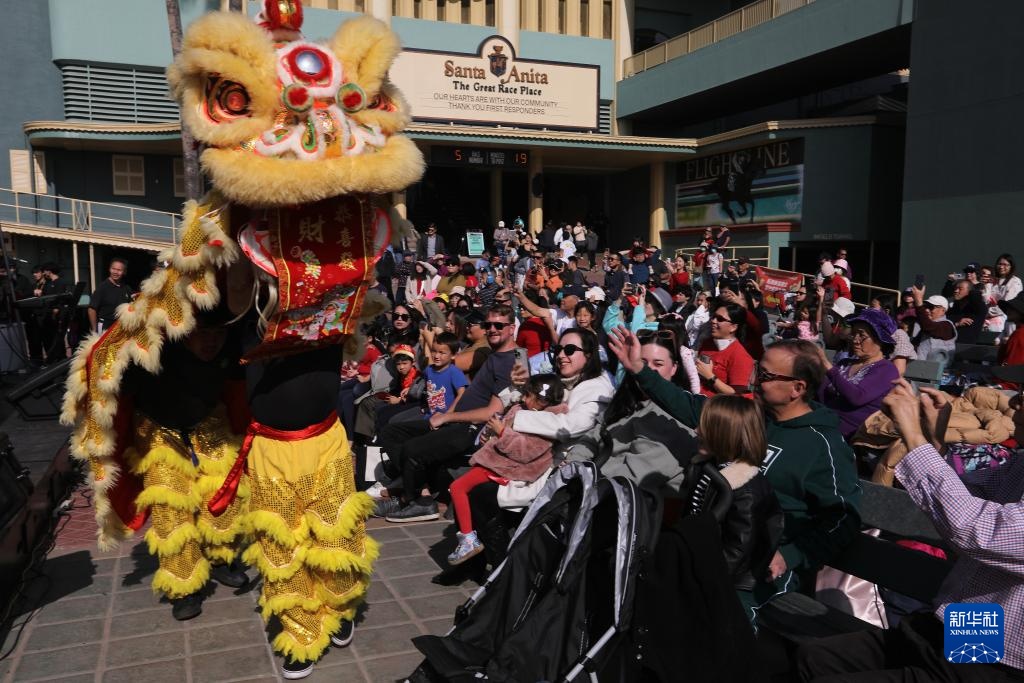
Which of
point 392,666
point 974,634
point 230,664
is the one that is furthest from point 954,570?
point 230,664

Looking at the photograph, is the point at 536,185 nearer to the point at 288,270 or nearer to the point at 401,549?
the point at 401,549

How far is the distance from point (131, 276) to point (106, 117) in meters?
4.39

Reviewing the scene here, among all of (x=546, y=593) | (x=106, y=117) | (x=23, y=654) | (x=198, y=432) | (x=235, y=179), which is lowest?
(x=23, y=654)

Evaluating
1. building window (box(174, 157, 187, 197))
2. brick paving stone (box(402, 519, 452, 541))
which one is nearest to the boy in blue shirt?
brick paving stone (box(402, 519, 452, 541))

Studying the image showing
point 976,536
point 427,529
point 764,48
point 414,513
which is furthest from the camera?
point 764,48

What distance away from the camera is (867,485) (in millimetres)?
3730

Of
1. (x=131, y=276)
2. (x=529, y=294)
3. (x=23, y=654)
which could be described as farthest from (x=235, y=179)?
(x=131, y=276)

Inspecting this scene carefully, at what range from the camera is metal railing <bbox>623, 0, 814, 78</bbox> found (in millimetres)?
22047

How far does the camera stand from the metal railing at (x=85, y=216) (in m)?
20.1

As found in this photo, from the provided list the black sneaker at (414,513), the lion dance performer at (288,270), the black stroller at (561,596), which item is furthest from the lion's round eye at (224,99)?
the black sneaker at (414,513)

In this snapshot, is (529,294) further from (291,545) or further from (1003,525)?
(1003,525)

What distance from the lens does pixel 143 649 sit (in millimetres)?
3781

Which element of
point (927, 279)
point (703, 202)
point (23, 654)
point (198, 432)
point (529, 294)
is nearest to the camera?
point (23, 654)

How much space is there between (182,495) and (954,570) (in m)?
3.34
